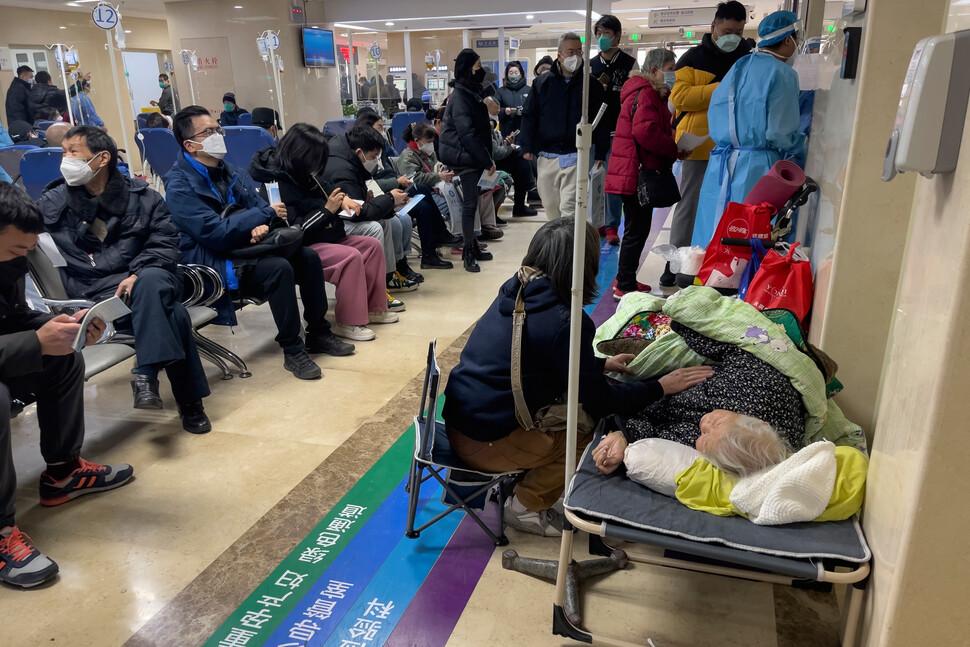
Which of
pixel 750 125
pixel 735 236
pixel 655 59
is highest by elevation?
pixel 655 59

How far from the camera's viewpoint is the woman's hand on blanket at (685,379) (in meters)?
1.98

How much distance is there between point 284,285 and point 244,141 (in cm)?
356

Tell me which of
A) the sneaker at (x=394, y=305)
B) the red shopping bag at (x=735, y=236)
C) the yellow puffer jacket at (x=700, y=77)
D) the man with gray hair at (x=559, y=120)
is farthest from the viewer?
the man with gray hair at (x=559, y=120)

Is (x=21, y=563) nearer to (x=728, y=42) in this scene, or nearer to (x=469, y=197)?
(x=469, y=197)

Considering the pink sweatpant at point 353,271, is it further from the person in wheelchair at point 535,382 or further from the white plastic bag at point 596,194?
the person in wheelchair at point 535,382

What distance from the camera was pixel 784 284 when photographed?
270 centimetres

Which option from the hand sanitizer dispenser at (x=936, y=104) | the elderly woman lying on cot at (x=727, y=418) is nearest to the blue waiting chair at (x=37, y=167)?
the elderly woman lying on cot at (x=727, y=418)

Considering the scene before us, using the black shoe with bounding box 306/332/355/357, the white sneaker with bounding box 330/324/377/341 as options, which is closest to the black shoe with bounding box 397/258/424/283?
the white sneaker with bounding box 330/324/377/341

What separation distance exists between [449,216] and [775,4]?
13701 mm

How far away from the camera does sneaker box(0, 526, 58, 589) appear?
1959mm

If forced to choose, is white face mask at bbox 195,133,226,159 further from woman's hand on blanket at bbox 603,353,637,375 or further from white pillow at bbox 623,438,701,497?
white pillow at bbox 623,438,701,497

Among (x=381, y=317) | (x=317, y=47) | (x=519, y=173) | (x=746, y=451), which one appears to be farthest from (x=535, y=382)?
(x=317, y=47)

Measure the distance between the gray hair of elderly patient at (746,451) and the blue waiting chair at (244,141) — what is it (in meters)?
5.57

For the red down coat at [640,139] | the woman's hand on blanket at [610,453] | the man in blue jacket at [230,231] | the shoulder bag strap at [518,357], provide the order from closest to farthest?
1. the woman's hand on blanket at [610,453]
2. the shoulder bag strap at [518,357]
3. the man in blue jacket at [230,231]
4. the red down coat at [640,139]
